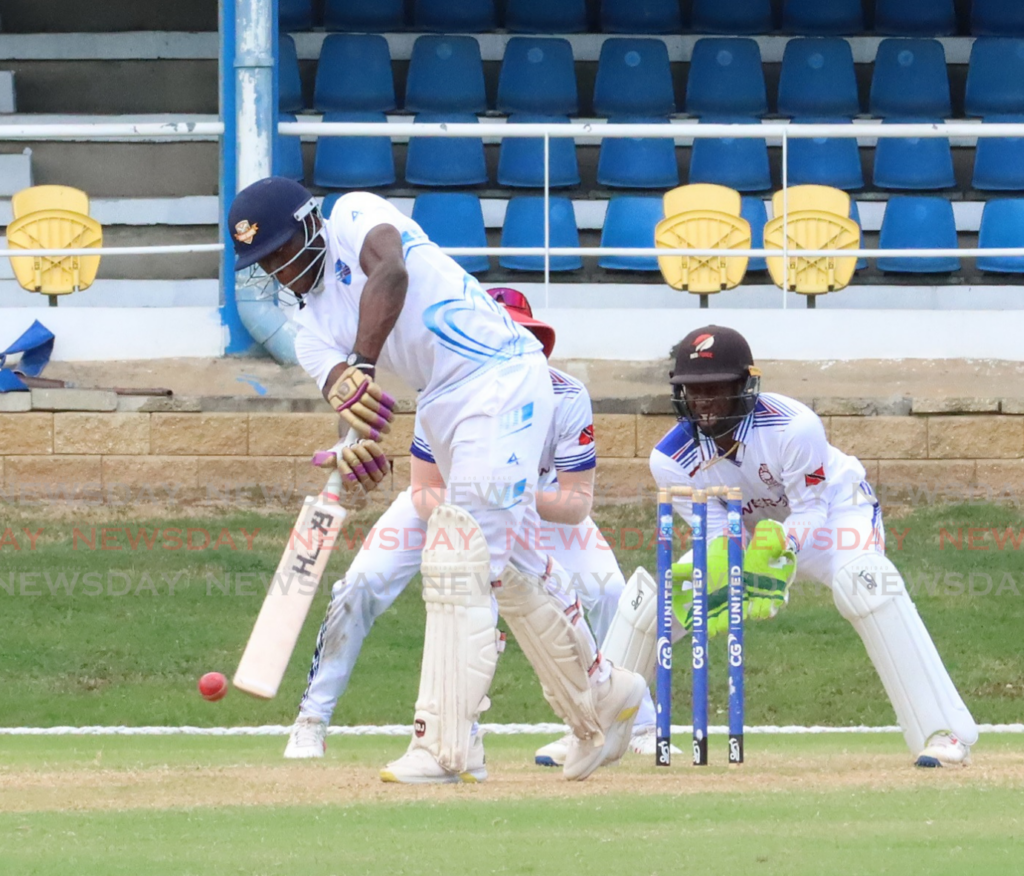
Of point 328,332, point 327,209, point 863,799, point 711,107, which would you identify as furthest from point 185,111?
point 863,799

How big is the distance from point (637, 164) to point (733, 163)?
0.71m

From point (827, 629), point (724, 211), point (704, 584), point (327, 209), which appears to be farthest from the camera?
point (327, 209)

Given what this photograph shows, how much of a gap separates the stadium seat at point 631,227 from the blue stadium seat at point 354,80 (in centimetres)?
207

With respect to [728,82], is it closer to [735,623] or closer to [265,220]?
[735,623]

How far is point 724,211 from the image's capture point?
1202 centimetres

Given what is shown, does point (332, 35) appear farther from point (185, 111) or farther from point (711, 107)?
point (711, 107)

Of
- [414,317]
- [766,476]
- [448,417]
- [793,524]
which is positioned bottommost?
[793,524]

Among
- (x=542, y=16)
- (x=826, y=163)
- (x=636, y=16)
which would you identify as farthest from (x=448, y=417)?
(x=636, y=16)

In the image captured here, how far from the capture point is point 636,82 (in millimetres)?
14594

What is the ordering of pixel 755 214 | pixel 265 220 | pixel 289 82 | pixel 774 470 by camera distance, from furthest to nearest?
pixel 289 82 < pixel 755 214 < pixel 774 470 < pixel 265 220

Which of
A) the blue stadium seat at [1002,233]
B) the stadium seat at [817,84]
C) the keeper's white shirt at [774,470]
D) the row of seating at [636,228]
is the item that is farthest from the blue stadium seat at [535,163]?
the keeper's white shirt at [774,470]

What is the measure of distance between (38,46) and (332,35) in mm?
2259

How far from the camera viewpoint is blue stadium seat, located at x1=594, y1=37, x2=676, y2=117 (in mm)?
14531

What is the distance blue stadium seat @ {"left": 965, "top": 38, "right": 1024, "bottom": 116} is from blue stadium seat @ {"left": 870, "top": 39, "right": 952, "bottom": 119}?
0.66 ft
